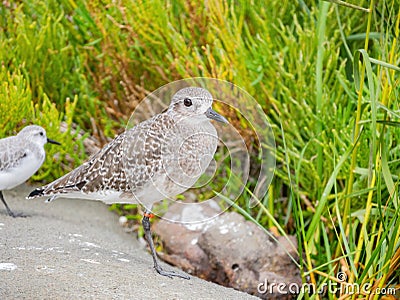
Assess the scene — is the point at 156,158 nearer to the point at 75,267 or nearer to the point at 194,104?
the point at 194,104

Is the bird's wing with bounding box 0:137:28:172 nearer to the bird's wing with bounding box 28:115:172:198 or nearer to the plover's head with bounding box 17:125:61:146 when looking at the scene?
the plover's head with bounding box 17:125:61:146

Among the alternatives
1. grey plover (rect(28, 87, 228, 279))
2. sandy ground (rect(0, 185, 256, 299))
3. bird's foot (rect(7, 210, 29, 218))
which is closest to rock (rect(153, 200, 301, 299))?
sandy ground (rect(0, 185, 256, 299))

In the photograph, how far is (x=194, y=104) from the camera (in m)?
2.94

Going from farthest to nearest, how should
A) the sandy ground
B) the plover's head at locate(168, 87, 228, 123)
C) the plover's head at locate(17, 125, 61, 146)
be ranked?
1. the plover's head at locate(17, 125, 61, 146)
2. the plover's head at locate(168, 87, 228, 123)
3. the sandy ground

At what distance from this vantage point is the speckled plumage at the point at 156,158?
2.98 metres

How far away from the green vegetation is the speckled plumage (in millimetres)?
941

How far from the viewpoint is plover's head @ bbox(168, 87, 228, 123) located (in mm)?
2919

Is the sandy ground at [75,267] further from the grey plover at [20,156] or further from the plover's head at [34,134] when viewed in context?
the plover's head at [34,134]

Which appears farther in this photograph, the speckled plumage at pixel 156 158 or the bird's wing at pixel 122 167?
the bird's wing at pixel 122 167

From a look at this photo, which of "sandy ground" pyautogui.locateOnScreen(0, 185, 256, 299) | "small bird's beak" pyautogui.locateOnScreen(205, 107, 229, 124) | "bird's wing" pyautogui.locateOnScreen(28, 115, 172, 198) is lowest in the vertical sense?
"sandy ground" pyautogui.locateOnScreen(0, 185, 256, 299)

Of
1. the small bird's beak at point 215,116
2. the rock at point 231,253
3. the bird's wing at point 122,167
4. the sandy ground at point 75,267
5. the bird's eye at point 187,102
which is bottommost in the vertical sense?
the rock at point 231,253

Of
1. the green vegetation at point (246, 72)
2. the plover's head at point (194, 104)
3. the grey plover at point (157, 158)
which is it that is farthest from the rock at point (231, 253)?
the plover's head at point (194, 104)

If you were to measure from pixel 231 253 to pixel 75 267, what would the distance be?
1236 mm

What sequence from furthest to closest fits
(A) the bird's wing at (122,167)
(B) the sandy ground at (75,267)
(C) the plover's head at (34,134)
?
(C) the plover's head at (34,134) → (A) the bird's wing at (122,167) → (B) the sandy ground at (75,267)
